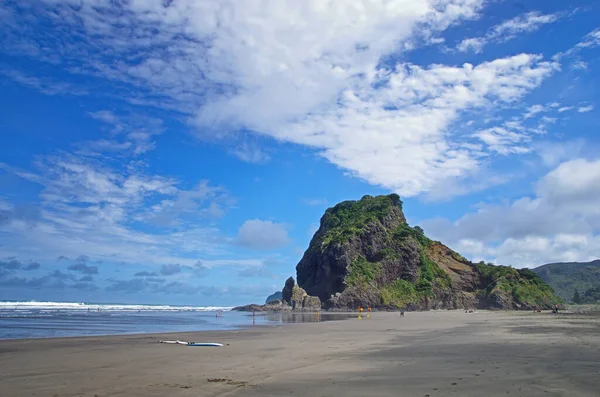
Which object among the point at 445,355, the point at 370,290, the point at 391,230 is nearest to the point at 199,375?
the point at 445,355

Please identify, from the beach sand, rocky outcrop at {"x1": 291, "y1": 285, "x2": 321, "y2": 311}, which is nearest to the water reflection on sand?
rocky outcrop at {"x1": 291, "y1": 285, "x2": 321, "y2": 311}

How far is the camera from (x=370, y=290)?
105062 mm

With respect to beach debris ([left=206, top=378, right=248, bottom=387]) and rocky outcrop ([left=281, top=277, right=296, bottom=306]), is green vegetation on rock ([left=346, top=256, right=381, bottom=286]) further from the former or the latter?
beach debris ([left=206, top=378, right=248, bottom=387])

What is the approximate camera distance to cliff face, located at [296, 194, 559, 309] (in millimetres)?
107500

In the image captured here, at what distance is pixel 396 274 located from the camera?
11631 cm

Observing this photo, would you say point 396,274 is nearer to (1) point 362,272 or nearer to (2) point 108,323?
(1) point 362,272

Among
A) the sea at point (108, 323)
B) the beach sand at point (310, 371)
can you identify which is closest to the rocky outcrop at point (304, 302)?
the sea at point (108, 323)

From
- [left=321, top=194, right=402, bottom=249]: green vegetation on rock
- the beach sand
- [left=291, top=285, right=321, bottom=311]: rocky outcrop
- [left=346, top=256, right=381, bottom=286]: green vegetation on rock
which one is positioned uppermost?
[left=321, top=194, right=402, bottom=249]: green vegetation on rock

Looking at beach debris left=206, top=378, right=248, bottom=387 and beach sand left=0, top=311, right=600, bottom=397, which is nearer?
beach sand left=0, top=311, right=600, bottom=397

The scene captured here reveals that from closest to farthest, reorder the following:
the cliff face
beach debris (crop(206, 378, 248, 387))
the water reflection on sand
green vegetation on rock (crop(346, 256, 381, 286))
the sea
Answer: beach debris (crop(206, 378, 248, 387))
the sea
the water reflection on sand
green vegetation on rock (crop(346, 256, 381, 286))
the cliff face

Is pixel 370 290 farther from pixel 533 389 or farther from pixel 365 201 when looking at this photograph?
pixel 533 389

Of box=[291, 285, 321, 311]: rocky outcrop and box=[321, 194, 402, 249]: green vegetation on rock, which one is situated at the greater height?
box=[321, 194, 402, 249]: green vegetation on rock

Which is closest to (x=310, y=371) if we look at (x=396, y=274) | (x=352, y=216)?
(x=396, y=274)

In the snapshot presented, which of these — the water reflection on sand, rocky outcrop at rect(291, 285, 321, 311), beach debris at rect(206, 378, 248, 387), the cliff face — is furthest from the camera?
the cliff face
